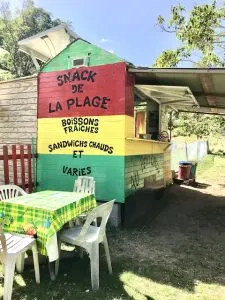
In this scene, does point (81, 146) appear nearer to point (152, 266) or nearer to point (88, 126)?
point (88, 126)

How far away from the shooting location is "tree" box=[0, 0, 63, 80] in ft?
153

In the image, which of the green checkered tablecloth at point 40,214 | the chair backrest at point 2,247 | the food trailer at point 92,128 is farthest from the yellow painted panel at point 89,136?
the chair backrest at point 2,247

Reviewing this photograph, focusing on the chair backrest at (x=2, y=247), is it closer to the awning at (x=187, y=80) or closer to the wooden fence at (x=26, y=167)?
the wooden fence at (x=26, y=167)

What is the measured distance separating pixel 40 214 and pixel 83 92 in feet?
13.0

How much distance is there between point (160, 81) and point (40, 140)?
11.3 ft

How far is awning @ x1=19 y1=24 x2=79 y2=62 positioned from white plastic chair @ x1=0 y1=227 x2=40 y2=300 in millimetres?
6758

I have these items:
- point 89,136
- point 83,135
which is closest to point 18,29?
point 83,135

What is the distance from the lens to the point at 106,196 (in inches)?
292

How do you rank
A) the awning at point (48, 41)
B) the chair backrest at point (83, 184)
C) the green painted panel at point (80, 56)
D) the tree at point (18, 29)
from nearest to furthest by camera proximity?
1. the chair backrest at point (83, 184)
2. the green painted panel at point (80, 56)
3. the awning at point (48, 41)
4. the tree at point (18, 29)

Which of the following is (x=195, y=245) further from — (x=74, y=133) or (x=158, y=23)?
(x=158, y=23)

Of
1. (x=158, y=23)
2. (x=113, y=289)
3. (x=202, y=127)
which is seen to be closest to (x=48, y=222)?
(x=113, y=289)

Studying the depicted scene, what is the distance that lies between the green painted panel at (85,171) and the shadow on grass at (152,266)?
96 cm

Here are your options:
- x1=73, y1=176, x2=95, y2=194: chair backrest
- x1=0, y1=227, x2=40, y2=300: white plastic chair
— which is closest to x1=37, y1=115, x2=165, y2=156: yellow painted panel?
x1=73, y1=176, x2=95, y2=194: chair backrest

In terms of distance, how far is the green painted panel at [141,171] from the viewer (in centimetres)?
750
